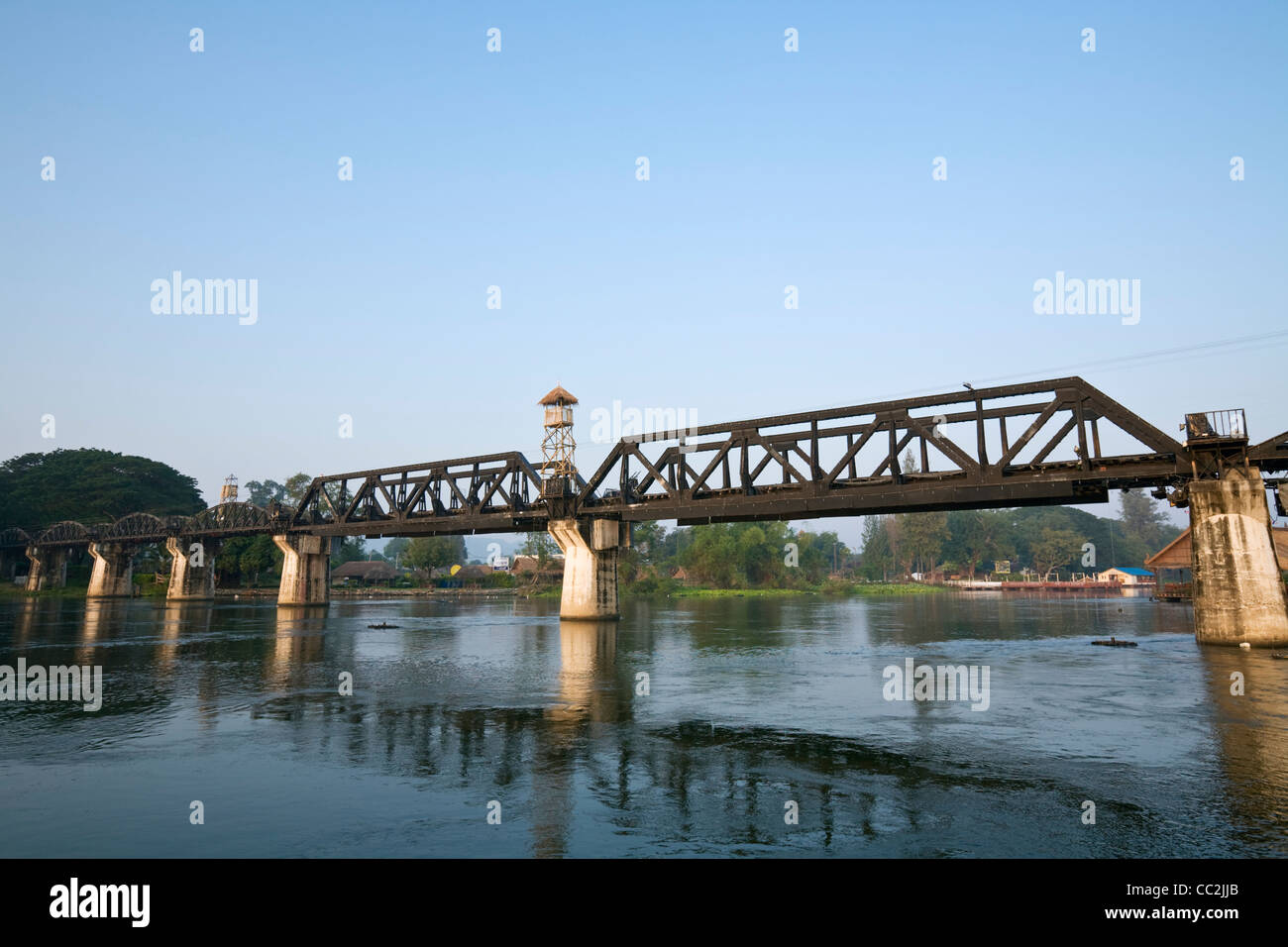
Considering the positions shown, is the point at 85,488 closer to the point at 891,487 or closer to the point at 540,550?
the point at 540,550

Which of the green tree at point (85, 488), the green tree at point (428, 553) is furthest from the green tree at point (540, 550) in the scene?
the green tree at point (85, 488)

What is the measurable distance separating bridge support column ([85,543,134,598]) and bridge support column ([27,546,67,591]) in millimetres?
14255

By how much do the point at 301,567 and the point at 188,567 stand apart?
1516 inches

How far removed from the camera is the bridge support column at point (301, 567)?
307 feet

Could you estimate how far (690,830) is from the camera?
36.6ft

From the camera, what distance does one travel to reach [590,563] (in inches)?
2569

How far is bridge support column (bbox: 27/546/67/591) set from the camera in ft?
460

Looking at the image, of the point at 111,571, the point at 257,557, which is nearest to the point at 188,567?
the point at 257,557

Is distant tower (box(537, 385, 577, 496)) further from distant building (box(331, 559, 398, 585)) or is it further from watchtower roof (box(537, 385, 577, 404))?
distant building (box(331, 559, 398, 585))

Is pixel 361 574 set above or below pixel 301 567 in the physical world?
below

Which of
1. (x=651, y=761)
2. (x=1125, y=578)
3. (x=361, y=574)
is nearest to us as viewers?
(x=651, y=761)

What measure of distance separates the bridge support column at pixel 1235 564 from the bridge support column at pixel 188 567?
124 metres
